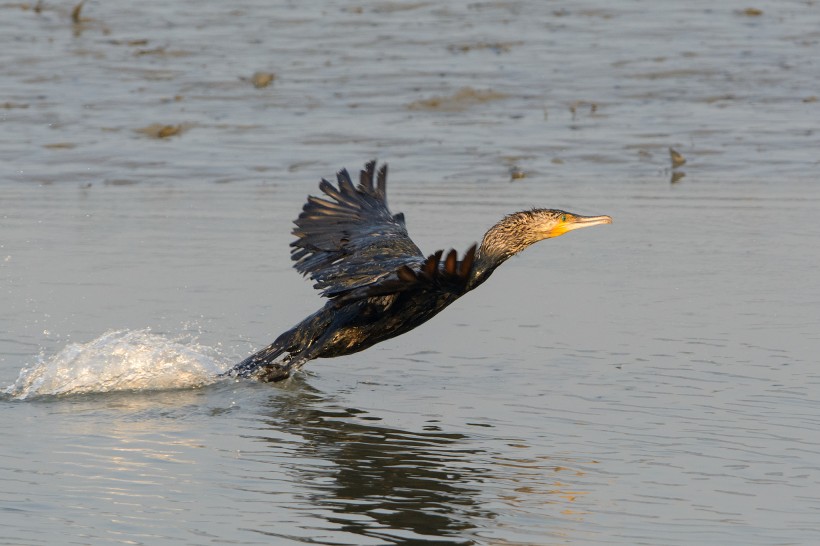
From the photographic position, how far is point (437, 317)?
9070 millimetres

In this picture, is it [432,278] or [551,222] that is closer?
[432,278]

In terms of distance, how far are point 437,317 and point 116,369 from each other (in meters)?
2.05

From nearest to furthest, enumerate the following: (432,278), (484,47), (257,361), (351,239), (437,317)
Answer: (432,278)
(257,361)
(351,239)
(437,317)
(484,47)

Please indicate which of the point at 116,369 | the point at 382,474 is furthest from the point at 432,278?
the point at 116,369

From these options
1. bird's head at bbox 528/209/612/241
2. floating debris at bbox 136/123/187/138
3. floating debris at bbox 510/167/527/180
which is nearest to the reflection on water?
bird's head at bbox 528/209/612/241

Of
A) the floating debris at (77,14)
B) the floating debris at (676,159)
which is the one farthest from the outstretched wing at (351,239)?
the floating debris at (77,14)

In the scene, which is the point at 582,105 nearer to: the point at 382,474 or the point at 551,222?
the point at 551,222

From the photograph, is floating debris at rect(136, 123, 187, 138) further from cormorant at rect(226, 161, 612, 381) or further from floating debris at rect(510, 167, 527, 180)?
cormorant at rect(226, 161, 612, 381)

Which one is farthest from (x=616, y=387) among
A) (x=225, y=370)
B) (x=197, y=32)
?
(x=197, y=32)

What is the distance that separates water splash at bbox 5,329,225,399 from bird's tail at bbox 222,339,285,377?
0.11 meters

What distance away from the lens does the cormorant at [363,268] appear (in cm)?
741

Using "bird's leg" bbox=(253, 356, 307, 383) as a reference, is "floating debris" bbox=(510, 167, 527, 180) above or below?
above

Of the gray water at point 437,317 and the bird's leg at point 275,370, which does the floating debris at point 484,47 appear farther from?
the bird's leg at point 275,370

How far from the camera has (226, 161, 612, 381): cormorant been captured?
24.3 ft
